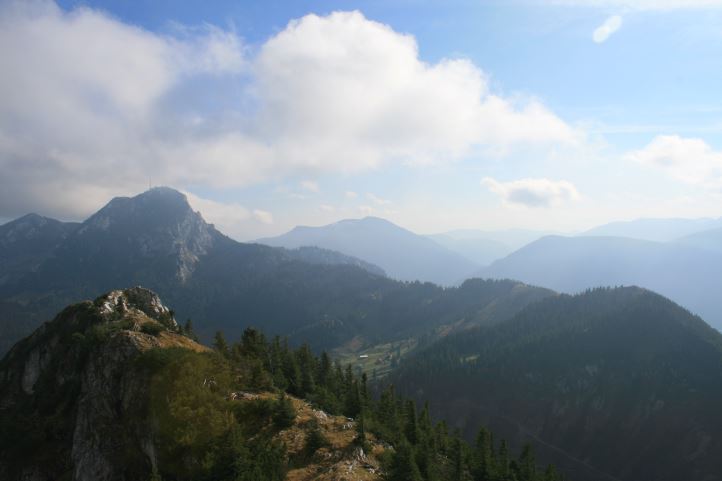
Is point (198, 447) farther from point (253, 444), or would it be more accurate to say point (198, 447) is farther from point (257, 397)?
point (257, 397)

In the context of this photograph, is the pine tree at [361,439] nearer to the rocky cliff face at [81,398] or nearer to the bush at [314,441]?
the bush at [314,441]

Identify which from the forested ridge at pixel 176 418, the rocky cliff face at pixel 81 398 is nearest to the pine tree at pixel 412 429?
the forested ridge at pixel 176 418

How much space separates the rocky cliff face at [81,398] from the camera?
165 feet

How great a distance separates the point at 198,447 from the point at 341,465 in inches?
542

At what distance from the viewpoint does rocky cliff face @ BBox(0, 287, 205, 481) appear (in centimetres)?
5041

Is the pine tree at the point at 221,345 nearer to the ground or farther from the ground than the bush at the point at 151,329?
nearer to the ground

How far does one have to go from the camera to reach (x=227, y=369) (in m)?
57.5

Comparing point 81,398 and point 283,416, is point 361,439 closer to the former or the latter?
point 283,416

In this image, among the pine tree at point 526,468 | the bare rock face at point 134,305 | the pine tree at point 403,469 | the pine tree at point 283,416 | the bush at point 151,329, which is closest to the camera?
the pine tree at point 403,469

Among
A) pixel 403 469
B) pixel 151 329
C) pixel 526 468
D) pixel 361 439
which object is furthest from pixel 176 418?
pixel 526 468

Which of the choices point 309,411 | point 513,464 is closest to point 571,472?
point 513,464

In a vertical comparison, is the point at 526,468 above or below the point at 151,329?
below

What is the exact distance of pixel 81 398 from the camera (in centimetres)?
6362

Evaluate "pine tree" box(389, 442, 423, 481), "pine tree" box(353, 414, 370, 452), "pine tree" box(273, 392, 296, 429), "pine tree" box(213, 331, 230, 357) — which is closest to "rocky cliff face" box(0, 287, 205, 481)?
"pine tree" box(213, 331, 230, 357)
